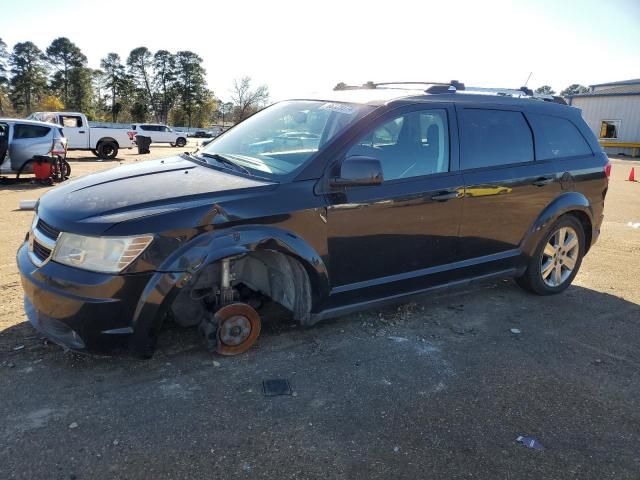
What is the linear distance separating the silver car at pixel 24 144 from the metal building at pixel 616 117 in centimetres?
3409

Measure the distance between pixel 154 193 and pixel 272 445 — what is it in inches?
64.9

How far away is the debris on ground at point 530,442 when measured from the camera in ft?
8.96

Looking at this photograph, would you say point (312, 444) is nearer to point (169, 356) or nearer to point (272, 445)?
point (272, 445)

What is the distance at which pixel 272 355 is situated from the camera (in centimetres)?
357

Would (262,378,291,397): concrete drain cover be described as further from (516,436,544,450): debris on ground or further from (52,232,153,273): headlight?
(516,436,544,450): debris on ground

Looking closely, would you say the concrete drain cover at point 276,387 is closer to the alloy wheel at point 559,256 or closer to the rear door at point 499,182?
the rear door at point 499,182

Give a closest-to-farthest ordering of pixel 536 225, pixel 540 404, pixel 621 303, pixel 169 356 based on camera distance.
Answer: pixel 540 404 < pixel 169 356 < pixel 536 225 < pixel 621 303

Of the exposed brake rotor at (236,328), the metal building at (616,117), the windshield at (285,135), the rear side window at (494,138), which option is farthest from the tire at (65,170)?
the metal building at (616,117)

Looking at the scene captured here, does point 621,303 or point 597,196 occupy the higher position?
point 597,196

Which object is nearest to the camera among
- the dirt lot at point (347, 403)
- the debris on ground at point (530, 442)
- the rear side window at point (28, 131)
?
the dirt lot at point (347, 403)

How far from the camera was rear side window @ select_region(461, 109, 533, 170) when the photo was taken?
4.12 metres

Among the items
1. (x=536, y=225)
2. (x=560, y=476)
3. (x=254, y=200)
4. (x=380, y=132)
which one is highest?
(x=380, y=132)

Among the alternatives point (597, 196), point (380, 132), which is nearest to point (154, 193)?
point (380, 132)

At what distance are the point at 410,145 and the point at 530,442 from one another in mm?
2192
